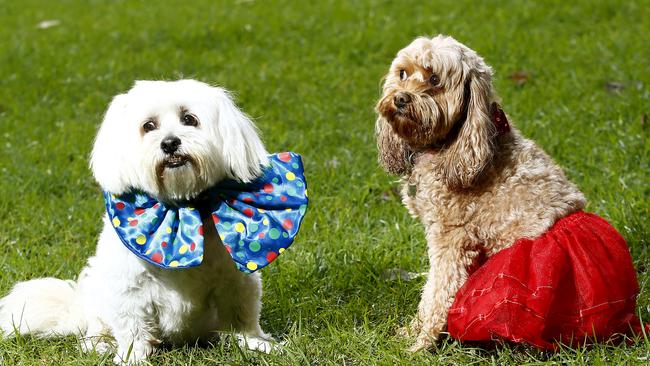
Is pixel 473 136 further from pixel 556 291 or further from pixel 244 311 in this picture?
pixel 244 311

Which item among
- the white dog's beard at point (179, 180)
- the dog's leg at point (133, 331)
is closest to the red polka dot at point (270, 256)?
the white dog's beard at point (179, 180)

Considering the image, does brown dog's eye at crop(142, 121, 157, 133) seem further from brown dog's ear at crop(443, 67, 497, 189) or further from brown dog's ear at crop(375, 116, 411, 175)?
brown dog's ear at crop(443, 67, 497, 189)

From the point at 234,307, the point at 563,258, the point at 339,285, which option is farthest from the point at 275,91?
the point at 563,258

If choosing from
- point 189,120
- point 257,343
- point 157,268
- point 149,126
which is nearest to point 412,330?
point 257,343

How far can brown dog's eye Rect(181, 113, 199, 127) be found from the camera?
365 centimetres

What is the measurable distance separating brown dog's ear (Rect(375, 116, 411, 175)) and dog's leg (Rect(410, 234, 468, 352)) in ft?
1.52

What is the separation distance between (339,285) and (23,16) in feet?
28.7

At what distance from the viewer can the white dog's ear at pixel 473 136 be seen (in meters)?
3.70

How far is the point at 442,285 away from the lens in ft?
12.9

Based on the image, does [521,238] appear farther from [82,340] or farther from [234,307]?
[82,340]

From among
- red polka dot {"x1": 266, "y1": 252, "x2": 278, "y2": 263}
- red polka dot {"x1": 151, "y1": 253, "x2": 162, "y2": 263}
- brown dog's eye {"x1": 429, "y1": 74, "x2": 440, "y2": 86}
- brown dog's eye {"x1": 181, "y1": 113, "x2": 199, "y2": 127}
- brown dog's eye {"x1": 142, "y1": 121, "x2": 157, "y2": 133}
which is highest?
brown dog's eye {"x1": 429, "y1": 74, "x2": 440, "y2": 86}

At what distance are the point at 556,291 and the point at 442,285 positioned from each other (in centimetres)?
57

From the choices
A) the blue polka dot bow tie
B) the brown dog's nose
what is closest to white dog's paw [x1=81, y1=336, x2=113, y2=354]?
the blue polka dot bow tie

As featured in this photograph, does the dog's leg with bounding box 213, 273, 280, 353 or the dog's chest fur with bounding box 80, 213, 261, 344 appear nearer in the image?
the dog's chest fur with bounding box 80, 213, 261, 344
